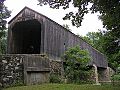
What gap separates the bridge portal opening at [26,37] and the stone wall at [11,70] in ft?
25.6

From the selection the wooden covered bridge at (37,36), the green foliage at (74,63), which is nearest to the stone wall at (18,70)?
the wooden covered bridge at (37,36)

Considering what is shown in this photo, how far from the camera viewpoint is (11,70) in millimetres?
19469

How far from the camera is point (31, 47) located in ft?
108

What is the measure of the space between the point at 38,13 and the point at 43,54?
3932 millimetres

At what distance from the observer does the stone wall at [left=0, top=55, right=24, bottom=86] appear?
1902 centimetres

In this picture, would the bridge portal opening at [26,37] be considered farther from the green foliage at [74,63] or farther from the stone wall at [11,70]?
the stone wall at [11,70]

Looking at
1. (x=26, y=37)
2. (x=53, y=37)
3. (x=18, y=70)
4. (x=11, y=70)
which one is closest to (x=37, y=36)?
(x=26, y=37)

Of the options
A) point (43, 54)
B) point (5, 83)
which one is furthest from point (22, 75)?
point (43, 54)

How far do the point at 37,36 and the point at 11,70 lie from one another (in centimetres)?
1411

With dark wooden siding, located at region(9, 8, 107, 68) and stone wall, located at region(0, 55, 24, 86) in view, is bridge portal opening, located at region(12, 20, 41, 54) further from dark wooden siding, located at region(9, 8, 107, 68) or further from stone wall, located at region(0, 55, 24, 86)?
stone wall, located at region(0, 55, 24, 86)

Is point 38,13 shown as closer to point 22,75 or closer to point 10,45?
point 10,45

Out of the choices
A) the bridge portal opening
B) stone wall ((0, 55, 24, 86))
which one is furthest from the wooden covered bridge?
stone wall ((0, 55, 24, 86))

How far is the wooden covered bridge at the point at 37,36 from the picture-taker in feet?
81.8

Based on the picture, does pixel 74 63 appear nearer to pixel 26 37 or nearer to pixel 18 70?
pixel 26 37
